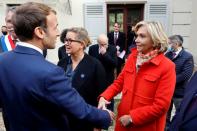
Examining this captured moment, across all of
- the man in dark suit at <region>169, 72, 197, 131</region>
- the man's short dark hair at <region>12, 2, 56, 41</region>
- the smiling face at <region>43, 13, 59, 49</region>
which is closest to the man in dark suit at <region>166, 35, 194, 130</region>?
the man in dark suit at <region>169, 72, 197, 131</region>

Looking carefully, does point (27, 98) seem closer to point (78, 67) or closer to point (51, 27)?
point (51, 27)

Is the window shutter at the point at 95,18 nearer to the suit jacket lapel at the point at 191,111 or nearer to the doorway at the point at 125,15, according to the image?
the doorway at the point at 125,15

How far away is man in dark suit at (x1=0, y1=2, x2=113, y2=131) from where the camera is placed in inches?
73.4

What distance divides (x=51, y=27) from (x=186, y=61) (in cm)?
313

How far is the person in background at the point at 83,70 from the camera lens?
315cm

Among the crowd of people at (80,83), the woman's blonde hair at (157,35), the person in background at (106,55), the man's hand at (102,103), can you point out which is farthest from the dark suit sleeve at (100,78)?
the person in background at (106,55)

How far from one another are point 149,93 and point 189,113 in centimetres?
70

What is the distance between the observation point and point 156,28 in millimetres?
2834

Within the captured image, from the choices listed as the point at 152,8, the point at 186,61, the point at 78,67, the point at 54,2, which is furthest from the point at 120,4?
the point at 78,67

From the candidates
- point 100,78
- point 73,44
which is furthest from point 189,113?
point 73,44

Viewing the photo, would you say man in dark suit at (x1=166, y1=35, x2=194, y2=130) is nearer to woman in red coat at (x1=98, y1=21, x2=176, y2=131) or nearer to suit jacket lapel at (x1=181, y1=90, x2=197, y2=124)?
woman in red coat at (x1=98, y1=21, x2=176, y2=131)

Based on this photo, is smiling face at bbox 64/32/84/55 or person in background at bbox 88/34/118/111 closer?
smiling face at bbox 64/32/84/55

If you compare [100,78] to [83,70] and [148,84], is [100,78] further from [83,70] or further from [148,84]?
[148,84]

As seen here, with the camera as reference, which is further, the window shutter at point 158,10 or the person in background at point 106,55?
the window shutter at point 158,10
